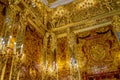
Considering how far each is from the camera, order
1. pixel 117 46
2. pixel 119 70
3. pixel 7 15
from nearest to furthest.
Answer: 1. pixel 7 15
2. pixel 119 70
3. pixel 117 46

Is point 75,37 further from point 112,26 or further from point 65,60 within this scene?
point 112,26

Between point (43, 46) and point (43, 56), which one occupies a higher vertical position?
point (43, 46)

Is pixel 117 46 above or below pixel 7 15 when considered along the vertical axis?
below

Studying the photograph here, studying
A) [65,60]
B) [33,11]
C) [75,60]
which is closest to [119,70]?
[75,60]

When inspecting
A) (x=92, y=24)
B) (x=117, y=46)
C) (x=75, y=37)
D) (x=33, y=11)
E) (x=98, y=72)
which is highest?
(x=33, y=11)

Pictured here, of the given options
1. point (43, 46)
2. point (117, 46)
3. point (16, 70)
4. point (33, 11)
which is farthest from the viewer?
point (43, 46)

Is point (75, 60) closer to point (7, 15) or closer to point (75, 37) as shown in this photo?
point (75, 37)

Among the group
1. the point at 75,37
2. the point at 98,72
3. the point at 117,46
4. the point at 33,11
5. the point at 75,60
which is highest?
the point at 33,11

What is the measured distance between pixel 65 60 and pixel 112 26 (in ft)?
9.05

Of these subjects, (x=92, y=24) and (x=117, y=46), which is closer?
(x=117, y=46)

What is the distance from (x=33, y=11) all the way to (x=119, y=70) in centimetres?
466

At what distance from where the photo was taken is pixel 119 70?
6609 mm

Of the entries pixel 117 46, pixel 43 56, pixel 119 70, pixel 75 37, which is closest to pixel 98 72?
pixel 119 70

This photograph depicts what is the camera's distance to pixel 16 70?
5.57 metres
